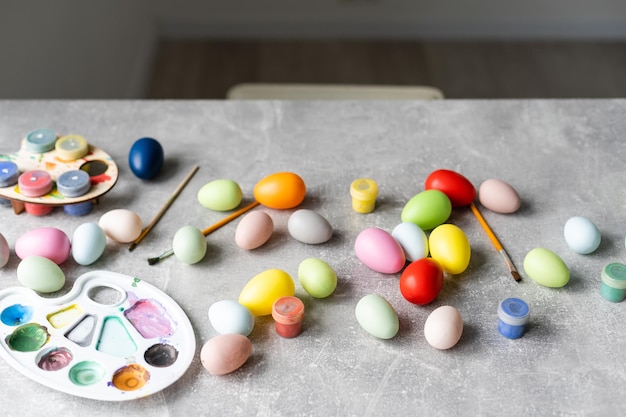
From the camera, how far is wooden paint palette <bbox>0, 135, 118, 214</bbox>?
127cm

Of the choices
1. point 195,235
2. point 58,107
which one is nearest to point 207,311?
Result: point 195,235

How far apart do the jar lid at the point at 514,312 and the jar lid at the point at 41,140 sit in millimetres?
869

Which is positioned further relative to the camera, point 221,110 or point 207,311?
point 221,110

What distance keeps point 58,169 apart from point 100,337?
0.42m

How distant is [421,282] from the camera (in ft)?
3.54

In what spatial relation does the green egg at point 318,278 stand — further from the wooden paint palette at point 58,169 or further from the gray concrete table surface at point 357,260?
the wooden paint palette at point 58,169

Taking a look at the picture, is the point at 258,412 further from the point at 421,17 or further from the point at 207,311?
the point at 421,17

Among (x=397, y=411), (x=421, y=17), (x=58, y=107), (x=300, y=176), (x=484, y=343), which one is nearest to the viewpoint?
(x=397, y=411)

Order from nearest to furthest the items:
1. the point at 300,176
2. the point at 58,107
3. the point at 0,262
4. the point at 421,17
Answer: the point at 0,262, the point at 300,176, the point at 58,107, the point at 421,17

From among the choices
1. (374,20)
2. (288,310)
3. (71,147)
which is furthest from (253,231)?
(374,20)

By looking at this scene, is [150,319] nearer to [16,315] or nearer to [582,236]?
[16,315]

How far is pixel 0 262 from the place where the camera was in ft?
3.83

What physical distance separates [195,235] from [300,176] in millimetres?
275

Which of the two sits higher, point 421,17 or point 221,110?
point 221,110
